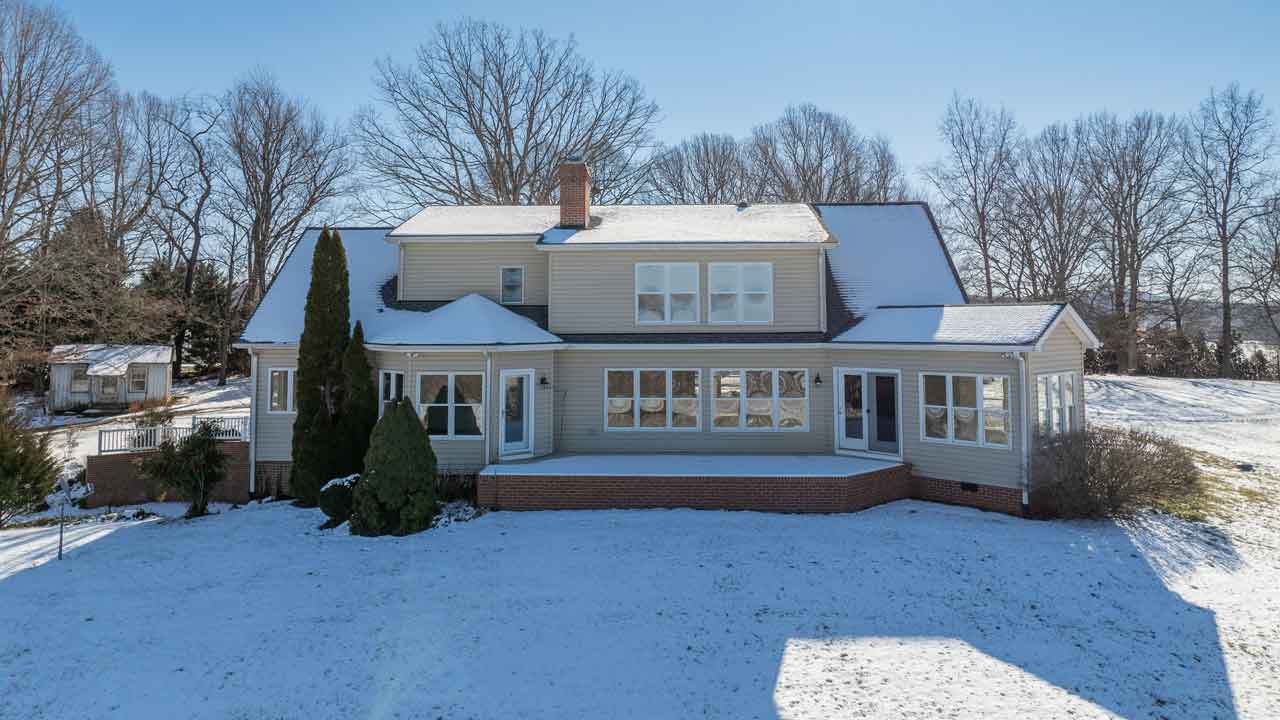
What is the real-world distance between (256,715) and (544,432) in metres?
8.70

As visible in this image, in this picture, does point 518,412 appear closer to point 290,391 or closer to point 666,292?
point 666,292

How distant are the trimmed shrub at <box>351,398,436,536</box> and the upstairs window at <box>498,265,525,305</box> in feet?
17.6

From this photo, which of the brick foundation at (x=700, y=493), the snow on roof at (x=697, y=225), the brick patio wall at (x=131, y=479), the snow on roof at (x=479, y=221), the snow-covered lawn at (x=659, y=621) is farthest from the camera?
the snow on roof at (x=479, y=221)

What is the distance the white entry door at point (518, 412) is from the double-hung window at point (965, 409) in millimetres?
8081

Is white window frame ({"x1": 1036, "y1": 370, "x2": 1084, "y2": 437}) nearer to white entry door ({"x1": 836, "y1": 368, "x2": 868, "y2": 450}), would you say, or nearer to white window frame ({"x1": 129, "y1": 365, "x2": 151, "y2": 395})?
white entry door ({"x1": 836, "y1": 368, "x2": 868, "y2": 450})

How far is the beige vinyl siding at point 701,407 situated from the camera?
14203mm

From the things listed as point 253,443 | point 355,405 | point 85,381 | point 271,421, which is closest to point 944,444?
point 355,405

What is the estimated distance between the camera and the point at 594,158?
32.5 meters

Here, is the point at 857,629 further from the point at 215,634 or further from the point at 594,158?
the point at 594,158

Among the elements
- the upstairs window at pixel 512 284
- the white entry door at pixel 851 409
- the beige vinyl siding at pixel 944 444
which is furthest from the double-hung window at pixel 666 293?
the beige vinyl siding at pixel 944 444

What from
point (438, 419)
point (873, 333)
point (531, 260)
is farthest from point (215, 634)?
point (873, 333)

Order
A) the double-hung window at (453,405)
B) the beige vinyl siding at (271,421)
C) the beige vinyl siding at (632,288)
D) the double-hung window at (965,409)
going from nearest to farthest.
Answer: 1. the double-hung window at (965,409)
2. the double-hung window at (453,405)
3. the beige vinyl siding at (271,421)
4. the beige vinyl siding at (632,288)

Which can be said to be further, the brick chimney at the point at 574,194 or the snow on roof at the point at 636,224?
the brick chimney at the point at 574,194

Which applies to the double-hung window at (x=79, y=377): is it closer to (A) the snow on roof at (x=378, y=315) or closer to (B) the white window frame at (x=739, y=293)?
(A) the snow on roof at (x=378, y=315)
